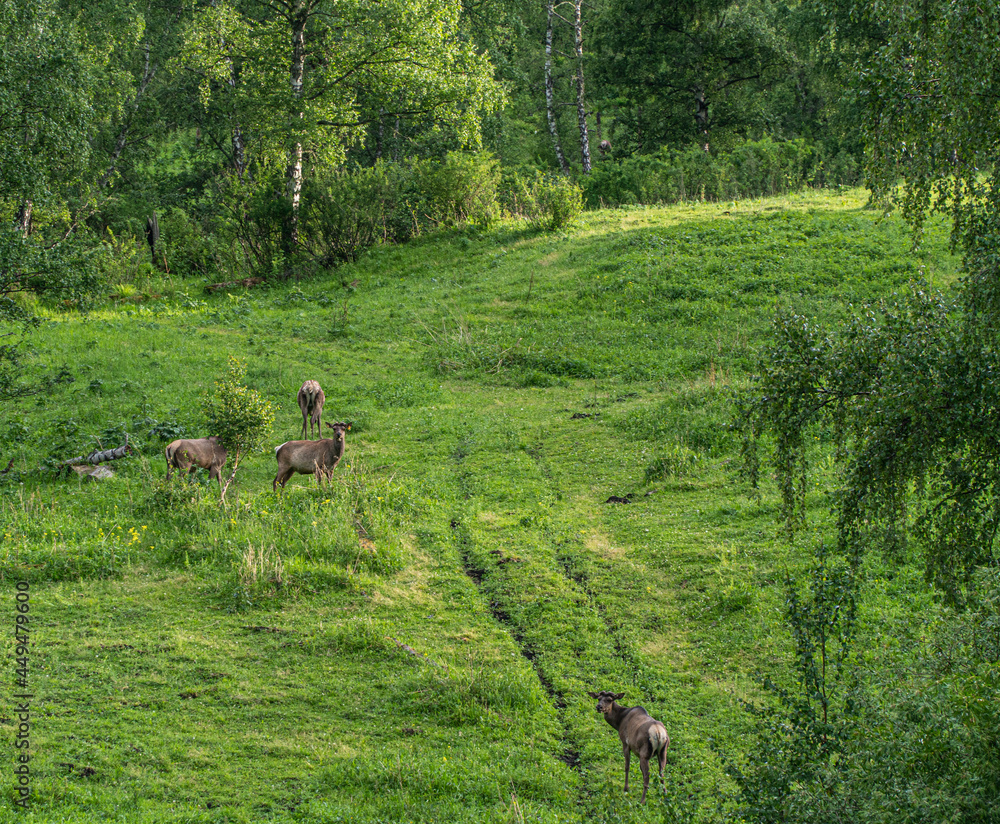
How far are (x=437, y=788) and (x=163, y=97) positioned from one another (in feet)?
129

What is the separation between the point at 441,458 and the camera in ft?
52.1

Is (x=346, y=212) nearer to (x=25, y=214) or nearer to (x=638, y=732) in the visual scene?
(x=25, y=214)

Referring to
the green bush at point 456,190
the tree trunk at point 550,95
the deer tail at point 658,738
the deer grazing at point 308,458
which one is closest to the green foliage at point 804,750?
the deer tail at point 658,738

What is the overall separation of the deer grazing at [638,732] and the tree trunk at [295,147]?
25042mm

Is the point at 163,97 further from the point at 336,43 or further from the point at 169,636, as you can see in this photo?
the point at 169,636

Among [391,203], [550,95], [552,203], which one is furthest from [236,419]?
[550,95]

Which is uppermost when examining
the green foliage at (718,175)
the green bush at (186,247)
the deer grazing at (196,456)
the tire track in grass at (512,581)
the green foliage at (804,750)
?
the green foliage at (718,175)

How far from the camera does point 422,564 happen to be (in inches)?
465

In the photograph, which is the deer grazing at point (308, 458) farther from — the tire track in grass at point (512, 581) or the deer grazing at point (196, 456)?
the tire track in grass at point (512, 581)

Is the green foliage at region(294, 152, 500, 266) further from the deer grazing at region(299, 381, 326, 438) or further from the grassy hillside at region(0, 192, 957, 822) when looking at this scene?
the deer grazing at region(299, 381, 326, 438)

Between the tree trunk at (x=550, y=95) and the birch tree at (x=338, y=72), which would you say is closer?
the birch tree at (x=338, y=72)

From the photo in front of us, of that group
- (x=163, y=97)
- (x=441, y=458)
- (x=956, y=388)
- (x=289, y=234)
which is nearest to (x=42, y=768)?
(x=956, y=388)

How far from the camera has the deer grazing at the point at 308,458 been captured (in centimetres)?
1407

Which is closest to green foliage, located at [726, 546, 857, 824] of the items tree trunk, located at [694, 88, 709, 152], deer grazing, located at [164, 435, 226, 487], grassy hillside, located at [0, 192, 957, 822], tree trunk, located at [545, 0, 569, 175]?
grassy hillside, located at [0, 192, 957, 822]
